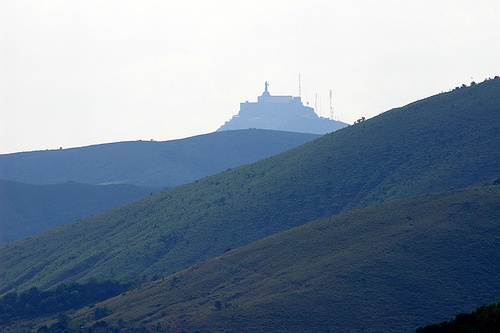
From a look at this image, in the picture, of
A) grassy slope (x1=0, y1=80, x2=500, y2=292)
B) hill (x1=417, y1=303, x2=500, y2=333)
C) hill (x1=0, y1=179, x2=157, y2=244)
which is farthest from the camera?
hill (x1=0, y1=179, x2=157, y2=244)

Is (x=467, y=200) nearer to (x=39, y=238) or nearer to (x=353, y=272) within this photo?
(x=353, y=272)

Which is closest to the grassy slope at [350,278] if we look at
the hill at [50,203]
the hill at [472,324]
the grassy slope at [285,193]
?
the grassy slope at [285,193]

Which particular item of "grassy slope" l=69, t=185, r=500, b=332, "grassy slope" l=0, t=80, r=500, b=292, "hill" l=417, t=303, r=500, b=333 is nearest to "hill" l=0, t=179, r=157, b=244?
"grassy slope" l=0, t=80, r=500, b=292

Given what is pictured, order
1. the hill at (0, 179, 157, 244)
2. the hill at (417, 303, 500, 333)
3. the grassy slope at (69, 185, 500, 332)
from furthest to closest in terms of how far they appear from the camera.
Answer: the hill at (0, 179, 157, 244) < the grassy slope at (69, 185, 500, 332) < the hill at (417, 303, 500, 333)

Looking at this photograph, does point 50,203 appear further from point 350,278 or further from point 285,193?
point 350,278

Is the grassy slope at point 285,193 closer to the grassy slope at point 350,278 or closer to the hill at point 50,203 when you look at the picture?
the grassy slope at point 350,278

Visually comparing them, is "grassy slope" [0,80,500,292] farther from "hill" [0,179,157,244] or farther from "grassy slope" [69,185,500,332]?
"hill" [0,179,157,244]

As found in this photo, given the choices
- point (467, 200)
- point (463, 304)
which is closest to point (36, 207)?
point (467, 200)
